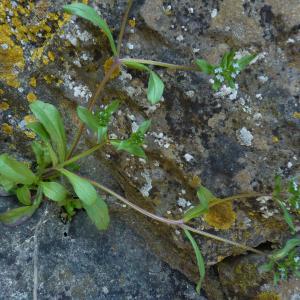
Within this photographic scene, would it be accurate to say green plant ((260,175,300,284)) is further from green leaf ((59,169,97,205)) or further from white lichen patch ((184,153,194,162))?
green leaf ((59,169,97,205))

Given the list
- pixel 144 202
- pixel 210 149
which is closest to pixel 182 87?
pixel 210 149

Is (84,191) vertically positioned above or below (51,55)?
below

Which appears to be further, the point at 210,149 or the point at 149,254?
the point at 149,254

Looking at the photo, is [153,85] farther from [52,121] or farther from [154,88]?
[52,121]

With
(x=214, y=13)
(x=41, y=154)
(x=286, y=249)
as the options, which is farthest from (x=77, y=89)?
(x=286, y=249)

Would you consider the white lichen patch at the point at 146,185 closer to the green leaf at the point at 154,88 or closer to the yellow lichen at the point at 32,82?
the green leaf at the point at 154,88

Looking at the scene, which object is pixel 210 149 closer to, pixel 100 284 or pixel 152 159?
pixel 152 159

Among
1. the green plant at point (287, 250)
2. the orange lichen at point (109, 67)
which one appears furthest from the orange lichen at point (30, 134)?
the green plant at point (287, 250)
